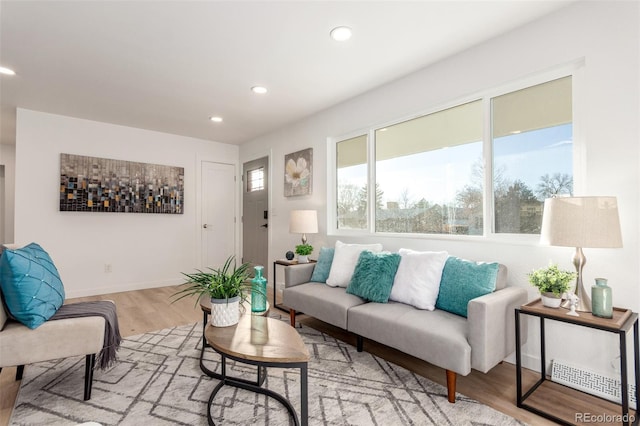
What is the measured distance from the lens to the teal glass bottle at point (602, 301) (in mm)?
1679

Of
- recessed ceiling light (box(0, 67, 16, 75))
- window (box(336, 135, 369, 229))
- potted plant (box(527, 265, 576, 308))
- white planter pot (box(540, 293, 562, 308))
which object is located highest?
recessed ceiling light (box(0, 67, 16, 75))

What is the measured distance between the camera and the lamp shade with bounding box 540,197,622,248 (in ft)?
5.47

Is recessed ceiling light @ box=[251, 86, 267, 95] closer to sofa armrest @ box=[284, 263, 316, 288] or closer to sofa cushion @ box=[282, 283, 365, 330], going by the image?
sofa armrest @ box=[284, 263, 316, 288]

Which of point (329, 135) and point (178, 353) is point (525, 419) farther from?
point (329, 135)

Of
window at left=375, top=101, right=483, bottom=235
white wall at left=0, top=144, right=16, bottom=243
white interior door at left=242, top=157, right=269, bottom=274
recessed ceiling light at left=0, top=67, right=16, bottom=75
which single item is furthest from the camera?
white wall at left=0, top=144, right=16, bottom=243

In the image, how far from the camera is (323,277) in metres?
3.25

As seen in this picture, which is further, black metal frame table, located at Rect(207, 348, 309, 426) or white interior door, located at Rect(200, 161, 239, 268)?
white interior door, located at Rect(200, 161, 239, 268)

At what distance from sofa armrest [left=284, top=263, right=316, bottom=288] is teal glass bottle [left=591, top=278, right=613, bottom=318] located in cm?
233

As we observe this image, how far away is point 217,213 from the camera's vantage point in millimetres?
5688

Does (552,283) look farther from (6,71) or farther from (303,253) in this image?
(6,71)

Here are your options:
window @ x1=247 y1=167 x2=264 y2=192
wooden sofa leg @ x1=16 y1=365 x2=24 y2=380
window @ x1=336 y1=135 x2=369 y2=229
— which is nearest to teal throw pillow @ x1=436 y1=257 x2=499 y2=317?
window @ x1=336 y1=135 x2=369 y2=229

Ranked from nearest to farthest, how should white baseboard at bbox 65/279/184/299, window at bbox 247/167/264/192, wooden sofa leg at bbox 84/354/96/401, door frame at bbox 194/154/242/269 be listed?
wooden sofa leg at bbox 84/354/96/401
white baseboard at bbox 65/279/184/299
window at bbox 247/167/264/192
door frame at bbox 194/154/242/269

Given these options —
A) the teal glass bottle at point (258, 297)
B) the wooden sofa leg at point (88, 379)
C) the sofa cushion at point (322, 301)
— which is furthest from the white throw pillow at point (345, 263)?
the wooden sofa leg at point (88, 379)

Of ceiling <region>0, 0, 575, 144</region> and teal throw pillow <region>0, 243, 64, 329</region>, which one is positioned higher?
ceiling <region>0, 0, 575, 144</region>
